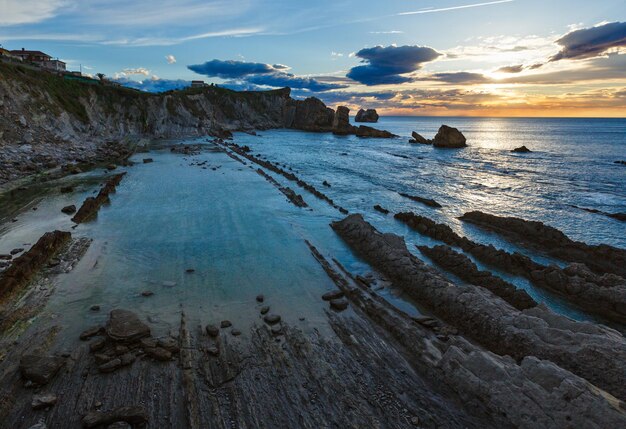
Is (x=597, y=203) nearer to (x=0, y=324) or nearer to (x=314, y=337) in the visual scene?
(x=314, y=337)

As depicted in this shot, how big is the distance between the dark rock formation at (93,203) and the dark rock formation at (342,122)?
139660mm

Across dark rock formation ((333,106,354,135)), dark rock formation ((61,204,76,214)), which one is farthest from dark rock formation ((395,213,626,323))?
dark rock formation ((333,106,354,135))

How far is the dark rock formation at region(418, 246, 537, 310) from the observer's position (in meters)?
17.6

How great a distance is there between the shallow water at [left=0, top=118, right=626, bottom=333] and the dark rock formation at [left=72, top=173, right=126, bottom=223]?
919 millimetres

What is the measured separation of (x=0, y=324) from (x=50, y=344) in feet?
9.80

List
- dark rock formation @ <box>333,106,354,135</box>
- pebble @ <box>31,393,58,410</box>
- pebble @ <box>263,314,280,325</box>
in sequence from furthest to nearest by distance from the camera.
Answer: dark rock formation @ <box>333,106,354,135</box> → pebble @ <box>263,314,280,325</box> → pebble @ <box>31,393,58,410</box>

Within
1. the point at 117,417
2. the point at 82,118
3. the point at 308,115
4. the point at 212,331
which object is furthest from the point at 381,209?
the point at 308,115

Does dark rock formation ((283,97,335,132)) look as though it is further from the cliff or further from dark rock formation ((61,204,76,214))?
dark rock formation ((61,204,76,214))

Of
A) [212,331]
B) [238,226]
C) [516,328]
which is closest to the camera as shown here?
[516,328]

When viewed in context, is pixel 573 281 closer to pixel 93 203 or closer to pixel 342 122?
pixel 93 203

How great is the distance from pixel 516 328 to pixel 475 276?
6.45 m

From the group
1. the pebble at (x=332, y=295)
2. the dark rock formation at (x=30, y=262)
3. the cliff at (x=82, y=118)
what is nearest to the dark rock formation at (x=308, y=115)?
the cliff at (x=82, y=118)

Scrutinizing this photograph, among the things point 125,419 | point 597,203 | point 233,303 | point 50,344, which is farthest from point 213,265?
point 597,203

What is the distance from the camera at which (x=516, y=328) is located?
1391 centimetres
